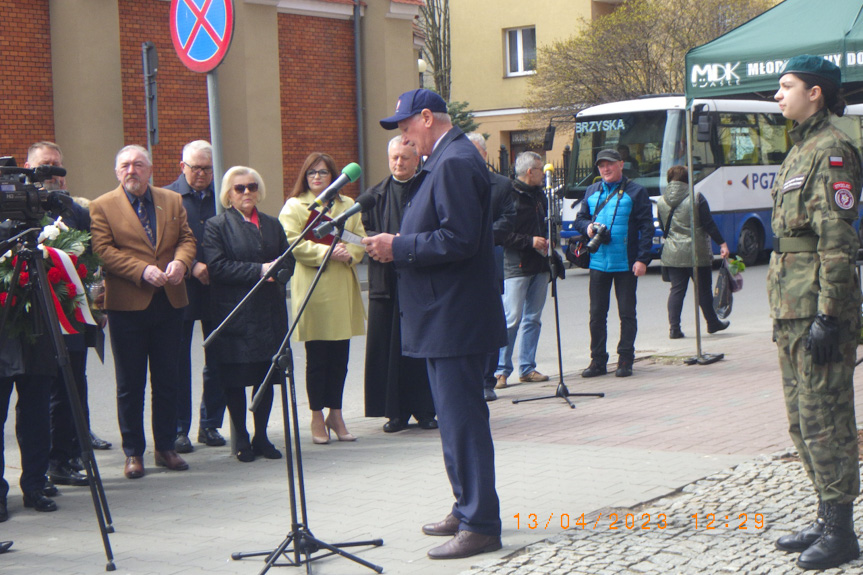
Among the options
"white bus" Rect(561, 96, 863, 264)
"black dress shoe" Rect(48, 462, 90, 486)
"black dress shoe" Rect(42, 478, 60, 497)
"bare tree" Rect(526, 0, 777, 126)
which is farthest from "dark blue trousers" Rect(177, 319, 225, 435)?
"bare tree" Rect(526, 0, 777, 126)

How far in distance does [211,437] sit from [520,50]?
119 feet

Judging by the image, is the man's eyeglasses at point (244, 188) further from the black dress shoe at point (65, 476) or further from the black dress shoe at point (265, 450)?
the black dress shoe at point (65, 476)

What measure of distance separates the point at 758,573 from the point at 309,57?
19.3 m

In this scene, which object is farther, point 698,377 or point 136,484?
point 698,377

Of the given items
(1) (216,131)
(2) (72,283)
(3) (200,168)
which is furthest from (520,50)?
(2) (72,283)

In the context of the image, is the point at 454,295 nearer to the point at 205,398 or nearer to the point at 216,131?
the point at 216,131

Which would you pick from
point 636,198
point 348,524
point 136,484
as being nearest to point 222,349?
point 136,484

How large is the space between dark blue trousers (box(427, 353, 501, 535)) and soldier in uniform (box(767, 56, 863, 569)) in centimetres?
127

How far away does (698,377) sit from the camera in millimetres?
10164

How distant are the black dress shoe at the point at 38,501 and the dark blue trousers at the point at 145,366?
831mm

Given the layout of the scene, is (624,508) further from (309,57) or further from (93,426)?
(309,57)

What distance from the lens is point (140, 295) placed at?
22.5 feet

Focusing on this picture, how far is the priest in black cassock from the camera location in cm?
792

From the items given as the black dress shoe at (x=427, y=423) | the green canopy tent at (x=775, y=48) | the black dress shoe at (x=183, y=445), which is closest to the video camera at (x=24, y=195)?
the black dress shoe at (x=183, y=445)
